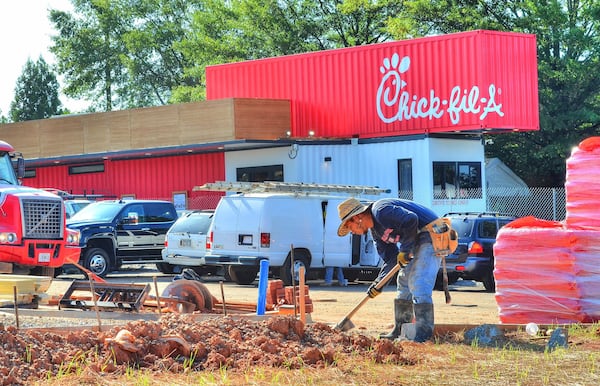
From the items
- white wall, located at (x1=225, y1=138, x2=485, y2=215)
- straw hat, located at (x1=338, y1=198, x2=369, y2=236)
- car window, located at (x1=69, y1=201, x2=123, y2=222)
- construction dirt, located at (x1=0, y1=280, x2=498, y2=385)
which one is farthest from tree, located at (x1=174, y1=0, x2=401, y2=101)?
construction dirt, located at (x1=0, y1=280, x2=498, y2=385)

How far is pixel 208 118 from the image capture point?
34.2 metres

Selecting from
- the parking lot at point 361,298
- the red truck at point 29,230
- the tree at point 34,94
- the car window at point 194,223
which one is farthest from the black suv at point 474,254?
the tree at point 34,94

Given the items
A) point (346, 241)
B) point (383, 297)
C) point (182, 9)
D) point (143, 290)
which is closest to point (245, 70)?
point (346, 241)

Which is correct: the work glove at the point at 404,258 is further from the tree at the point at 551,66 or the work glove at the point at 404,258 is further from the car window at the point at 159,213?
the tree at the point at 551,66

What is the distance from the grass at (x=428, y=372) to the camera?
917 cm

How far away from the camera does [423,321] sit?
12180 millimetres

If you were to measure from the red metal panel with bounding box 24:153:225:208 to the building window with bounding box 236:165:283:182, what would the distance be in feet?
3.02

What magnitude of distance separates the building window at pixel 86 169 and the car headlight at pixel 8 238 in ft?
65.0

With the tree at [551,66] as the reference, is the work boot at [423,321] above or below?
below

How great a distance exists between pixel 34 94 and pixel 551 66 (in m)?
43.3

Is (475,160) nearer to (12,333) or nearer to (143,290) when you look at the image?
(143,290)

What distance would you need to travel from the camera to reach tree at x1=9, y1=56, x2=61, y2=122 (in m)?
73.3

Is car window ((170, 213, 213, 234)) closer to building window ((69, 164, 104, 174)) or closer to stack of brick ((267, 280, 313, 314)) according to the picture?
stack of brick ((267, 280, 313, 314))

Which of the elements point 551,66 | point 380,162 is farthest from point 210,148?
point 551,66
